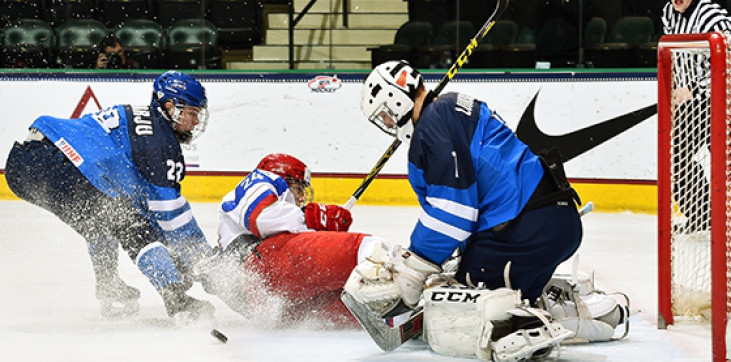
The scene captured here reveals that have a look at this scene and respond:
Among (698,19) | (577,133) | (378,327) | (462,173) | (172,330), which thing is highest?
(698,19)

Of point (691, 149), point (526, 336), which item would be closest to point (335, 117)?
point (691, 149)

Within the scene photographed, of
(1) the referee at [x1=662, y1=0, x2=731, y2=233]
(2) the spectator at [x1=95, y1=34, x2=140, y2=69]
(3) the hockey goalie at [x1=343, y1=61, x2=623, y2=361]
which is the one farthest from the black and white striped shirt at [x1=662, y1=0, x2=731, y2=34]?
(2) the spectator at [x1=95, y1=34, x2=140, y2=69]

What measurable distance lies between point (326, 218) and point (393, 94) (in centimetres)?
→ 76

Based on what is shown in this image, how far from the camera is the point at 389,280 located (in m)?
2.93

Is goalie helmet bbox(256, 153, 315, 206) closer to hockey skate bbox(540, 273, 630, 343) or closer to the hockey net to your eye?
hockey skate bbox(540, 273, 630, 343)

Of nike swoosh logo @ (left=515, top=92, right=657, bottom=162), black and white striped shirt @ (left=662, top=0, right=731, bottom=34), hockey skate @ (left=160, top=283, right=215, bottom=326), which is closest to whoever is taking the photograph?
hockey skate @ (left=160, top=283, right=215, bottom=326)

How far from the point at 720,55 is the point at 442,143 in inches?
33.1

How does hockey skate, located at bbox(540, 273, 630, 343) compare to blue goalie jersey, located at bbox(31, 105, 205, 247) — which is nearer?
hockey skate, located at bbox(540, 273, 630, 343)

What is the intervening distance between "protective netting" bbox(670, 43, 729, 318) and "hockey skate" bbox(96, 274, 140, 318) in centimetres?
189

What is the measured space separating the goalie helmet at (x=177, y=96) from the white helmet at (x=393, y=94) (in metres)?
0.84

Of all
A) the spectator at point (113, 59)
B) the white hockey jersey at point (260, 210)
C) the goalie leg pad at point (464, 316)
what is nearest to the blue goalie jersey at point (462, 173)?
the goalie leg pad at point (464, 316)

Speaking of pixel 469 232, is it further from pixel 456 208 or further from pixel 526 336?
pixel 526 336

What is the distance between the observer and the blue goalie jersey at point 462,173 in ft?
9.17

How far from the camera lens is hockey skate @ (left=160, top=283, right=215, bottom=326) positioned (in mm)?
3430
